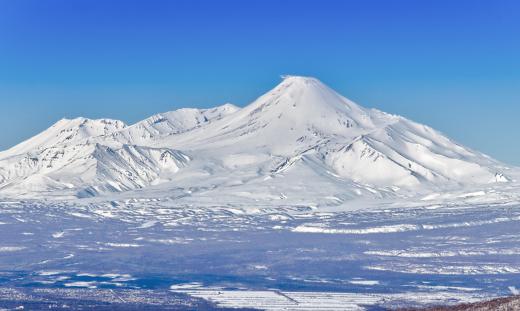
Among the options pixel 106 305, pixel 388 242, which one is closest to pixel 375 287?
pixel 106 305

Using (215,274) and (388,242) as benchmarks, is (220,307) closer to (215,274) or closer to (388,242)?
(215,274)

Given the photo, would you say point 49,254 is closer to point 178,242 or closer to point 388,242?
point 178,242

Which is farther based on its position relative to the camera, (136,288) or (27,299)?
(136,288)

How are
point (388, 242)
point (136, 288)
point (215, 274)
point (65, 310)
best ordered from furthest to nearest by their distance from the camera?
point (388, 242)
point (215, 274)
point (136, 288)
point (65, 310)

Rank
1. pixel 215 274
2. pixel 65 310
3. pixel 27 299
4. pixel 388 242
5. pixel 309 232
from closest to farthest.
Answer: pixel 65 310 < pixel 27 299 < pixel 215 274 < pixel 388 242 < pixel 309 232

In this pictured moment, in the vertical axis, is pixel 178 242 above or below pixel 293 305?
above

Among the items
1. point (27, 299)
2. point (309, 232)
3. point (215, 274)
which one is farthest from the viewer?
point (309, 232)

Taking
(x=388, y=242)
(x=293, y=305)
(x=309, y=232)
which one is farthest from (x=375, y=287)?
(x=309, y=232)
